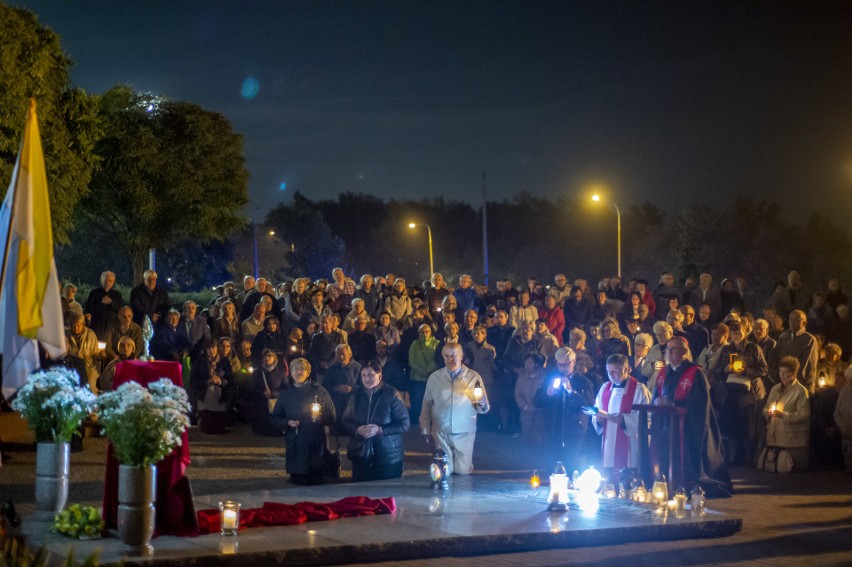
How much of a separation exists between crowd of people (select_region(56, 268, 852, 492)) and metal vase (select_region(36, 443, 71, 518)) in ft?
12.3

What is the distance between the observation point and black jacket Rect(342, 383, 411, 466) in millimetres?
15336

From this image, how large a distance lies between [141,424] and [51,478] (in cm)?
243

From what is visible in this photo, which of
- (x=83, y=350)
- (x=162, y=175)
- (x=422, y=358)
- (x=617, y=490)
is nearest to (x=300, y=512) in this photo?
(x=617, y=490)

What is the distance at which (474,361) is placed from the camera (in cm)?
2039

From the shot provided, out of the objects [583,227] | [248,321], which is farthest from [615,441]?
[583,227]

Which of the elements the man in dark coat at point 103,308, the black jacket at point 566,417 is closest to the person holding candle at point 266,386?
the man in dark coat at point 103,308

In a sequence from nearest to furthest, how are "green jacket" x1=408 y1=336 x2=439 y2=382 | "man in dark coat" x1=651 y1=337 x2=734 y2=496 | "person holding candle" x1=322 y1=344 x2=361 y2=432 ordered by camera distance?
"man in dark coat" x1=651 y1=337 x2=734 y2=496 → "person holding candle" x1=322 y1=344 x2=361 y2=432 → "green jacket" x1=408 y1=336 x2=439 y2=382

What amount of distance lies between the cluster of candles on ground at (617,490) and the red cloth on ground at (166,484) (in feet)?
12.5

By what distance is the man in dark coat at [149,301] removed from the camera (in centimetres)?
2108

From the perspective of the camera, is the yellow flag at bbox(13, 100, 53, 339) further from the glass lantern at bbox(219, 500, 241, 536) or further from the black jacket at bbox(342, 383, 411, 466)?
the black jacket at bbox(342, 383, 411, 466)

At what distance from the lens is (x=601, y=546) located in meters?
11.7

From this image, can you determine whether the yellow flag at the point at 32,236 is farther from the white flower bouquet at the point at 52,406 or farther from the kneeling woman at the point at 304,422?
the kneeling woman at the point at 304,422

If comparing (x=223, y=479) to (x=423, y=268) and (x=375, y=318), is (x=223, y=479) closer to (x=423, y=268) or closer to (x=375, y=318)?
(x=375, y=318)

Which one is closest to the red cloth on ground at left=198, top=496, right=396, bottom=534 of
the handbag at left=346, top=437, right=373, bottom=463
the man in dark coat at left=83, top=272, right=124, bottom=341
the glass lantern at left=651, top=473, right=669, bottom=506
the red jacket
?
the handbag at left=346, top=437, right=373, bottom=463
